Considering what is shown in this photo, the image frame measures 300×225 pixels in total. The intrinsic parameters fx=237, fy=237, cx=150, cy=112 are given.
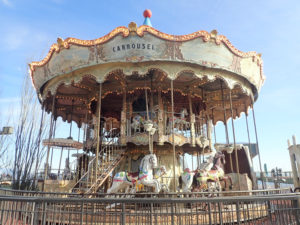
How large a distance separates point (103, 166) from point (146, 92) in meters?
3.93

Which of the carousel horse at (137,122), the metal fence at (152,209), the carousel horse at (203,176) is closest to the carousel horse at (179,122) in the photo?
the carousel horse at (137,122)

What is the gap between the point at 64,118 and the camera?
55.9 ft

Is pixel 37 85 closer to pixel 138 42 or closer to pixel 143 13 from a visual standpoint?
Result: pixel 138 42

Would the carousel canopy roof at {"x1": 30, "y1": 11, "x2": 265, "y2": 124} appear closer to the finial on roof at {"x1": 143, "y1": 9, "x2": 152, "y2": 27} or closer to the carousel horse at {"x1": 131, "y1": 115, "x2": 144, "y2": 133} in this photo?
the carousel horse at {"x1": 131, "y1": 115, "x2": 144, "y2": 133}

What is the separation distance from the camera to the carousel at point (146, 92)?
30.5 feet

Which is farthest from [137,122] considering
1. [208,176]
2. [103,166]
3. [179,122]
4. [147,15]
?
[147,15]

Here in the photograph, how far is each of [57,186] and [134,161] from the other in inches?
150

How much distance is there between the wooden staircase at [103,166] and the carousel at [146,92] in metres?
0.04

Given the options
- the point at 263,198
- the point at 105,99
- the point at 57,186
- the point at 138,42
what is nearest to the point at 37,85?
the point at 105,99

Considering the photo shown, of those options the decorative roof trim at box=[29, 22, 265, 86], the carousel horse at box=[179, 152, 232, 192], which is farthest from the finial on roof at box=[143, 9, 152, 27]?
the carousel horse at box=[179, 152, 232, 192]

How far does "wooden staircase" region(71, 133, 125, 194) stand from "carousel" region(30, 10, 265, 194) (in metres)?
0.04

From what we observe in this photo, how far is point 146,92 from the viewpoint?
11102 millimetres

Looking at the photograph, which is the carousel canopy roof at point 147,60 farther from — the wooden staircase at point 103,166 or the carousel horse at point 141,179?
the carousel horse at point 141,179

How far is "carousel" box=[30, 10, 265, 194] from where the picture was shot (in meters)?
9.30
